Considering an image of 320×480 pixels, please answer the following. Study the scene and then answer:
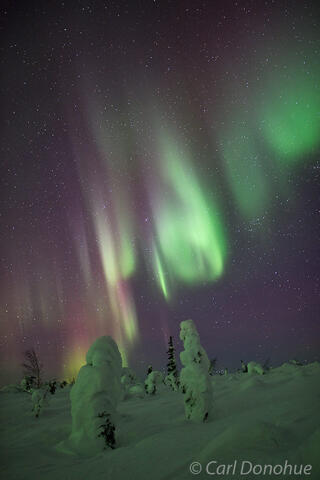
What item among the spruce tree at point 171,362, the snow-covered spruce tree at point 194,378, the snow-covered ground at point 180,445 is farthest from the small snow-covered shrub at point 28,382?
the snow-covered spruce tree at point 194,378

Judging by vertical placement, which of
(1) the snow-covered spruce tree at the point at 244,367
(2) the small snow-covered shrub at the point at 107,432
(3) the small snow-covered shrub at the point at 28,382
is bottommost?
(1) the snow-covered spruce tree at the point at 244,367

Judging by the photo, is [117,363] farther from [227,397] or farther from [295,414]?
[227,397]

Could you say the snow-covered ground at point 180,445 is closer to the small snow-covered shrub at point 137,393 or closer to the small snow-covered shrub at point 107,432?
the small snow-covered shrub at point 107,432

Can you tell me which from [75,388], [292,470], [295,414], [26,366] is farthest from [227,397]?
[26,366]

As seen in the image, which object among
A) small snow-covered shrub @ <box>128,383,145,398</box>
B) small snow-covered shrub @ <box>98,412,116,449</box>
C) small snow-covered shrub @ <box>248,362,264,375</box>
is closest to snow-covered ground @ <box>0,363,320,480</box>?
small snow-covered shrub @ <box>98,412,116,449</box>

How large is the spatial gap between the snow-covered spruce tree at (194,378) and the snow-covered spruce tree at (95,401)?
3061mm

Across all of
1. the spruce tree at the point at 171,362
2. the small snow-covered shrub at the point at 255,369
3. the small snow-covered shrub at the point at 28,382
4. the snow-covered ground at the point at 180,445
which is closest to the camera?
the snow-covered ground at the point at 180,445

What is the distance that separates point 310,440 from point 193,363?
8250 mm

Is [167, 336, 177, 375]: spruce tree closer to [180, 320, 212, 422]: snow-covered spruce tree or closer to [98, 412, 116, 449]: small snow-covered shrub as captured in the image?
[180, 320, 212, 422]: snow-covered spruce tree

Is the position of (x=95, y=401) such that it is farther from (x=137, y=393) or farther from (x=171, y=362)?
(x=171, y=362)

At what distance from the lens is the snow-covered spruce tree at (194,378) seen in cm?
1053

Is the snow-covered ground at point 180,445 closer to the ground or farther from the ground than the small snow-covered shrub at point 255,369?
farther from the ground

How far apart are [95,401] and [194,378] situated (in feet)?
13.7

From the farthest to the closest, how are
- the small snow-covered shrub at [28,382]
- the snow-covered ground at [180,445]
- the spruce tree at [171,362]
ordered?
the small snow-covered shrub at [28,382] → the spruce tree at [171,362] → the snow-covered ground at [180,445]
